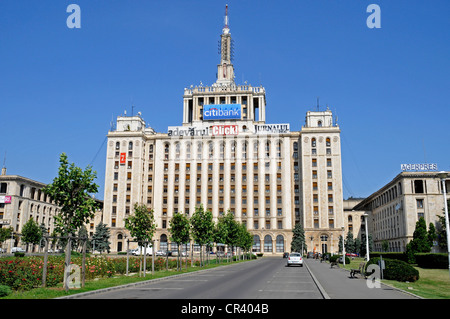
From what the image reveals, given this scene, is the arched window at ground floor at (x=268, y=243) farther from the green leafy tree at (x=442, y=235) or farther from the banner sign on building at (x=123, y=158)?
the banner sign on building at (x=123, y=158)

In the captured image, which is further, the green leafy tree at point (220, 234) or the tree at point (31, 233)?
the tree at point (31, 233)

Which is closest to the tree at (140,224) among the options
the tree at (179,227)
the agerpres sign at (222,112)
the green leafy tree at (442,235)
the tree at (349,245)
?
the tree at (179,227)

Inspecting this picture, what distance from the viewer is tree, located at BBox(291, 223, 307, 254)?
3888 inches

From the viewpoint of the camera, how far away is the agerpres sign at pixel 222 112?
368 feet

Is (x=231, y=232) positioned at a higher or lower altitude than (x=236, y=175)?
lower

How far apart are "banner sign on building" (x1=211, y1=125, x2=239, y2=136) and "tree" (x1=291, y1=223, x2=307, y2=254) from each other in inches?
1164

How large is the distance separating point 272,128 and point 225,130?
41.9ft

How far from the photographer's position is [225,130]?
110 metres

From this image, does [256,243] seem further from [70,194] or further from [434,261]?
[70,194]

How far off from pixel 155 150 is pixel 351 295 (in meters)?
96.9

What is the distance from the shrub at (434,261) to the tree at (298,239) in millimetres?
49920

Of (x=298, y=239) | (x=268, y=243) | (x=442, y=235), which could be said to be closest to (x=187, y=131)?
(x=268, y=243)
